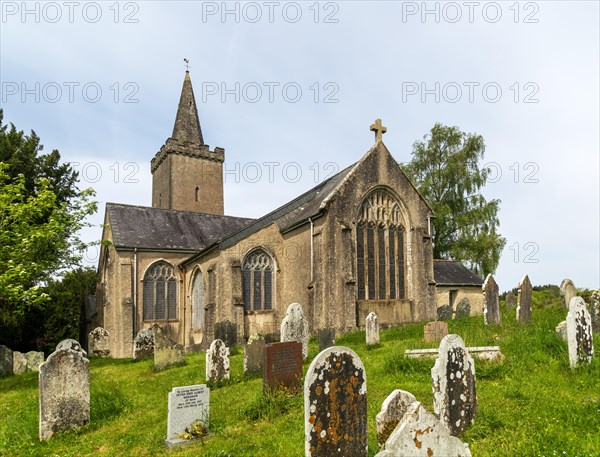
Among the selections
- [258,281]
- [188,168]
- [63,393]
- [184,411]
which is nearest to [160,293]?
[258,281]

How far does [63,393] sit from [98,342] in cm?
1621

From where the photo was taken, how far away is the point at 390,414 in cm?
525

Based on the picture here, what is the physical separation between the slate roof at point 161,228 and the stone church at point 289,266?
9 centimetres

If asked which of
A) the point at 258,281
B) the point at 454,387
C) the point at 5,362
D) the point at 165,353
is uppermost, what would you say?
the point at 258,281

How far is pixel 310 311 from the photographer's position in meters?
19.5

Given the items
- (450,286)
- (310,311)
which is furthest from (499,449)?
(450,286)

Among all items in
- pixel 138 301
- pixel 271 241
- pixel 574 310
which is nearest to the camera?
pixel 574 310

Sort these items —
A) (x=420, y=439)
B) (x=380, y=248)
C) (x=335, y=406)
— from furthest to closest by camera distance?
1. (x=380, y=248)
2. (x=335, y=406)
3. (x=420, y=439)

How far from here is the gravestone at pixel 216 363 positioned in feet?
36.5

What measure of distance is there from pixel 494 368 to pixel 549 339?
209 cm

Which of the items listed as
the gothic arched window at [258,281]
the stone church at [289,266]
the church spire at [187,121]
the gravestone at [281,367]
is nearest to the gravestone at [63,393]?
the gravestone at [281,367]

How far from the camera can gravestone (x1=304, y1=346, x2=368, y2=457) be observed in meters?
4.90

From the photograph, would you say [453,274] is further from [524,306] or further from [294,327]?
[294,327]

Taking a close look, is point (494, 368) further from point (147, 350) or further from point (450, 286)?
point (450, 286)
